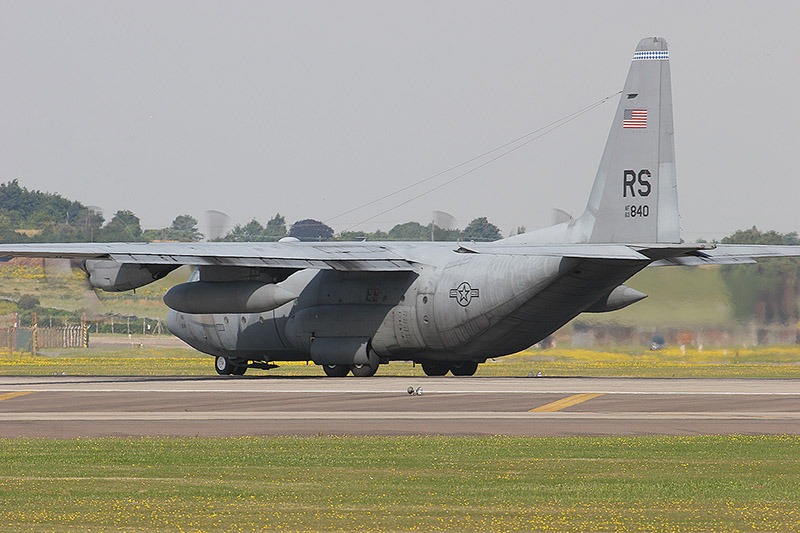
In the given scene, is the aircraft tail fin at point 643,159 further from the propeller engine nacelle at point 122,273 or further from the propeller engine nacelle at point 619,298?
the propeller engine nacelle at point 122,273

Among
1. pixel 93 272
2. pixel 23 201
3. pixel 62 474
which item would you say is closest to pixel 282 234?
pixel 93 272

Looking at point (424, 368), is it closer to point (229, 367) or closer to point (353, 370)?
point (353, 370)

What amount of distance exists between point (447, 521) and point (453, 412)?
15.2m

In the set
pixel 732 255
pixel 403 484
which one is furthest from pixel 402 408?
pixel 732 255

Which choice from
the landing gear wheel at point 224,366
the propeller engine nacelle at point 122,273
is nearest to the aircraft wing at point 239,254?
the propeller engine nacelle at point 122,273

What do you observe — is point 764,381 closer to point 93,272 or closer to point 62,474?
point 93,272

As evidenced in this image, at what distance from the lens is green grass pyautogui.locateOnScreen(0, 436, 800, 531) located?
552 inches

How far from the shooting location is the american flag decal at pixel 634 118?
39.8 m

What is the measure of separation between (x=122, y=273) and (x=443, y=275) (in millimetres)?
11428

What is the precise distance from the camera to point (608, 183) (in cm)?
4062

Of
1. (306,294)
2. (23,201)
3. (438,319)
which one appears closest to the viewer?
(438,319)

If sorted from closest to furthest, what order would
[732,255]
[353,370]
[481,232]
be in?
[732,255]
[353,370]
[481,232]

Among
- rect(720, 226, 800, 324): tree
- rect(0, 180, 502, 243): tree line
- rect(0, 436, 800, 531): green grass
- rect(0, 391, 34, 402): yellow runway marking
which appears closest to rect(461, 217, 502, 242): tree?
rect(0, 180, 502, 243): tree line

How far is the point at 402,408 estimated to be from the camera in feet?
98.7
